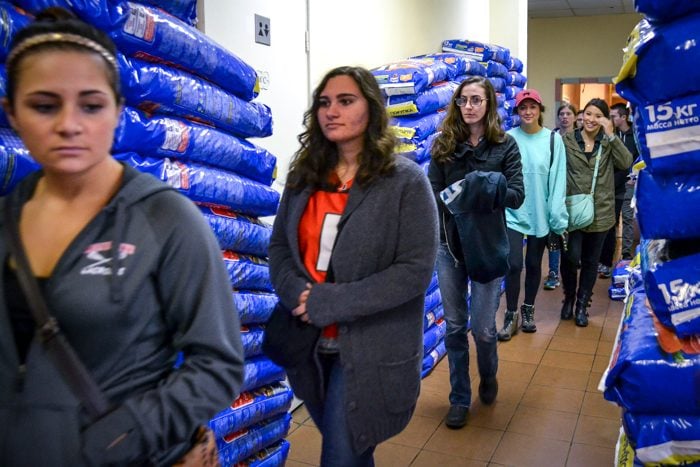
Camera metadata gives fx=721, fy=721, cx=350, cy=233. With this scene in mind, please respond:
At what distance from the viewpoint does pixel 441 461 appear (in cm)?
303

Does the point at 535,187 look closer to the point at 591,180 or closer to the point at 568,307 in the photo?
the point at 591,180

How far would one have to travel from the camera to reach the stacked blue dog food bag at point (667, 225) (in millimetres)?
1790

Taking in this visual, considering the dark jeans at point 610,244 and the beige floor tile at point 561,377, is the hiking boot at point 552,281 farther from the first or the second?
the beige floor tile at point 561,377

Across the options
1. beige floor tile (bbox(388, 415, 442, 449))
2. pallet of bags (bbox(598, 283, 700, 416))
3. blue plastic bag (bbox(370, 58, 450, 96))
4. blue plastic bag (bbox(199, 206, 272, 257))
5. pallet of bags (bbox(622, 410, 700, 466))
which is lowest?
beige floor tile (bbox(388, 415, 442, 449))

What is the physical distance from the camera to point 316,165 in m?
2.12

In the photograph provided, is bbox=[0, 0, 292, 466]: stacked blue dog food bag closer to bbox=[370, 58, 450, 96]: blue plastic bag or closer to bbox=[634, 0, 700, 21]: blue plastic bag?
bbox=[634, 0, 700, 21]: blue plastic bag

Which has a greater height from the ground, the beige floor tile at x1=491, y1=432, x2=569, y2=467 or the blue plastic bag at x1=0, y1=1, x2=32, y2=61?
the blue plastic bag at x1=0, y1=1, x2=32, y2=61

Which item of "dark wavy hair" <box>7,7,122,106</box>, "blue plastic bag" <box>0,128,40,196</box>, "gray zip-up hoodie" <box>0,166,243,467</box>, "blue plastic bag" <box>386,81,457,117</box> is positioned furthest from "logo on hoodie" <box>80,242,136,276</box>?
"blue plastic bag" <box>386,81,457,117</box>

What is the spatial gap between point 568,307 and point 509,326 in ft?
2.26

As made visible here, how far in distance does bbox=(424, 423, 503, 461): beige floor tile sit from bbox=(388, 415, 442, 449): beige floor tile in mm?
32

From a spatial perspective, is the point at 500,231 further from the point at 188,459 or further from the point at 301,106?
the point at 188,459

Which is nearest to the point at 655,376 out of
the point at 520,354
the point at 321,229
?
the point at 321,229

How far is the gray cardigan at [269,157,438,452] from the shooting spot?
6.32ft

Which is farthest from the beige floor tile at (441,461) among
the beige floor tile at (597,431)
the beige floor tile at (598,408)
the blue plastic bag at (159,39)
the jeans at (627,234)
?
the jeans at (627,234)
